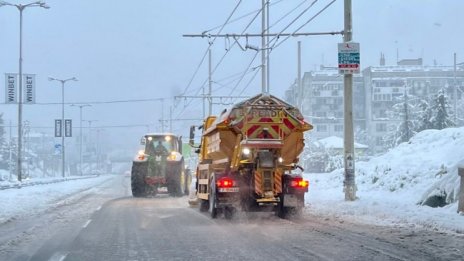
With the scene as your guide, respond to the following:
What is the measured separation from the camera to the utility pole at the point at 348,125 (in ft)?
64.6

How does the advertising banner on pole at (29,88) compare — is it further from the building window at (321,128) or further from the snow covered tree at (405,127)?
the building window at (321,128)

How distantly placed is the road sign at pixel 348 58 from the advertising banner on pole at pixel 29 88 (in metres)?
31.3

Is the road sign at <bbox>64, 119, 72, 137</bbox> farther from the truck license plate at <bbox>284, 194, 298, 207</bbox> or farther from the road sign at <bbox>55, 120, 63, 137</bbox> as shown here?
the truck license plate at <bbox>284, 194, 298, 207</bbox>

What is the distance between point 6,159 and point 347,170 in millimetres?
92896

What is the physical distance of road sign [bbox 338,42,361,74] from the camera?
771 inches

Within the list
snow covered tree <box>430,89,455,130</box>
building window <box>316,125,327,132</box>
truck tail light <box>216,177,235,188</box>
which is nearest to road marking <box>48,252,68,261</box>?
truck tail light <box>216,177,235,188</box>

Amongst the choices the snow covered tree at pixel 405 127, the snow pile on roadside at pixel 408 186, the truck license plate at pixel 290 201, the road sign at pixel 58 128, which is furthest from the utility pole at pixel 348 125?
the road sign at pixel 58 128

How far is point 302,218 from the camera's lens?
631 inches

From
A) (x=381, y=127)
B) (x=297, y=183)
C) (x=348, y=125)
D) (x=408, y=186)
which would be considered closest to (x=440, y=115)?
(x=381, y=127)

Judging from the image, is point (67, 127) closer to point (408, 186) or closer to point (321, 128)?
point (321, 128)

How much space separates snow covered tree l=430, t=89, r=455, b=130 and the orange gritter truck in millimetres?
41305

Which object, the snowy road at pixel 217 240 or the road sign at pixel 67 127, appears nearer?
the snowy road at pixel 217 240

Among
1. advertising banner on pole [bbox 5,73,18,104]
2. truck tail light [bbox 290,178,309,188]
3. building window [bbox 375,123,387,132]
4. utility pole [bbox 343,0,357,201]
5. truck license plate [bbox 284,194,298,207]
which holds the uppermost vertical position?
advertising banner on pole [bbox 5,73,18,104]

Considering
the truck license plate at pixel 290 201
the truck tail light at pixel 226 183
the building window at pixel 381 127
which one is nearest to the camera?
the truck license plate at pixel 290 201
